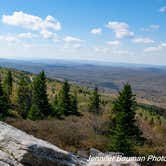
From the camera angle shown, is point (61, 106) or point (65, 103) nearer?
point (61, 106)

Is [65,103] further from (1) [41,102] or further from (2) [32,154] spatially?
(2) [32,154]

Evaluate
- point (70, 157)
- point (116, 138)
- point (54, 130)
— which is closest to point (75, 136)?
point (54, 130)

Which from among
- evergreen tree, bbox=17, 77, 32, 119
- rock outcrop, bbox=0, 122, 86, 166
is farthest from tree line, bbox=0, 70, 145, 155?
rock outcrop, bbox=0, 122, 86, 166

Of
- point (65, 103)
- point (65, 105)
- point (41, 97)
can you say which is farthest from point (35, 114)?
point (65, 103)

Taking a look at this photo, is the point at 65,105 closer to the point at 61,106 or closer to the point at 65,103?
the point at 65,103

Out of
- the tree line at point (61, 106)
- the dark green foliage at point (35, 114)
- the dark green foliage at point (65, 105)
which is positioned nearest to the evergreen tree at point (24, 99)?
the tree line at point (61, 106)

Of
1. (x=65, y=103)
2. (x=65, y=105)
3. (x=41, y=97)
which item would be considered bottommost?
(x=65, y=105)

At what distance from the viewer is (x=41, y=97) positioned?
56094mm

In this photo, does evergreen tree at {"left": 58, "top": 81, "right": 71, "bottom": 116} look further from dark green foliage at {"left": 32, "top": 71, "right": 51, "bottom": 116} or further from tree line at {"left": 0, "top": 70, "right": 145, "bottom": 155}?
dark green foliage at {"left": 32, "top": 71, "right": 51, "bottom": 116}

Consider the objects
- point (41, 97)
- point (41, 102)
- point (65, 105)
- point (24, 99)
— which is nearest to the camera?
point (41, 102)

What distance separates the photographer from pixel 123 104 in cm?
4291

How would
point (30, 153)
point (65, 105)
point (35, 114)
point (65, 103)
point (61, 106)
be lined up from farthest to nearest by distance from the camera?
point (65, 103), point (65, 105), point (61, 106), point (35, 114), point (30, 153)

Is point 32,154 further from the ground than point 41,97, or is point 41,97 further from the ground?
point 32,154

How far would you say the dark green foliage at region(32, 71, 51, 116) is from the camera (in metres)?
54.0
